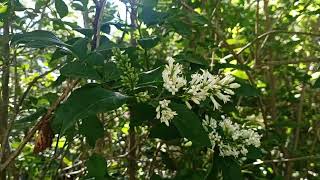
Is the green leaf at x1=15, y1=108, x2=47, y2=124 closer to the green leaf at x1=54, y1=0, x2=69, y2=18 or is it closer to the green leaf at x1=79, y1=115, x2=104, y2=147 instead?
the green leaf at x1=79, y1=115, x2=104, y2=147

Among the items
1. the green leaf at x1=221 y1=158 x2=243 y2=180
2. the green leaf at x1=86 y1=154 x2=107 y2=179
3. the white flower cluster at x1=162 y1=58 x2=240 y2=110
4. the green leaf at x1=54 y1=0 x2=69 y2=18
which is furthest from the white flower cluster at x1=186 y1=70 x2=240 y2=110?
the green leaf at x1=54 y1=0 x2=69 y2=18

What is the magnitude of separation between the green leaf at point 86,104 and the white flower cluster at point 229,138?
37 centimetres

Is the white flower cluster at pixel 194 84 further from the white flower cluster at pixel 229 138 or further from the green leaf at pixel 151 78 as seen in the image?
the white flower cluster at pixel 229 138

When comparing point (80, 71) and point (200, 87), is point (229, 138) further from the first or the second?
point (80, 71)

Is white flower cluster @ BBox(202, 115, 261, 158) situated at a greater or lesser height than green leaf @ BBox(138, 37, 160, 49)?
lesser

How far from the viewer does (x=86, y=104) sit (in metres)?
0.82

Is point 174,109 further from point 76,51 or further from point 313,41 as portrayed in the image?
point 313,41

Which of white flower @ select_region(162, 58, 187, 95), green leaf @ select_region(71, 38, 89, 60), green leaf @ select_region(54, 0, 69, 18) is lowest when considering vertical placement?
white flower @ select_region(162, 58, 187, 95)

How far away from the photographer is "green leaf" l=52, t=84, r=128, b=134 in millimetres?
792

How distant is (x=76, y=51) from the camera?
39.0 inches

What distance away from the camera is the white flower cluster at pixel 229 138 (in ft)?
3.72

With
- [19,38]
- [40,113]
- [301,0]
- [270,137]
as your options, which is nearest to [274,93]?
[270,137]

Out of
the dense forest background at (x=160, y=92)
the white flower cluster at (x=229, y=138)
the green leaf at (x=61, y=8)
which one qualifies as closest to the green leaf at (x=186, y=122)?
the dense forest background at (x=160, y=92)

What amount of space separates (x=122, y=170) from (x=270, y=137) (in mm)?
707
